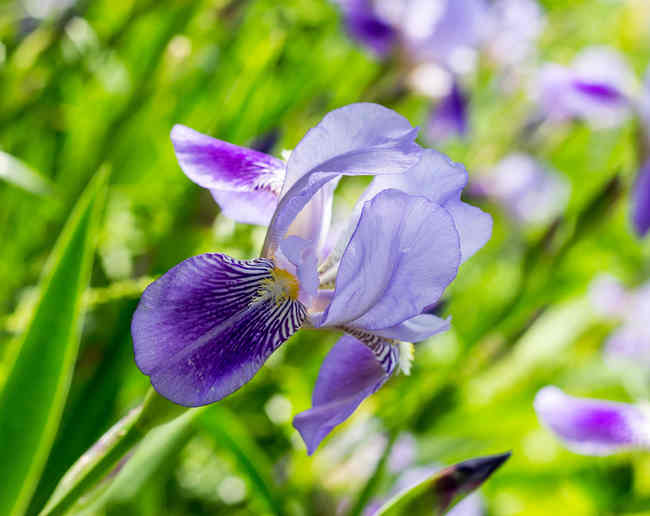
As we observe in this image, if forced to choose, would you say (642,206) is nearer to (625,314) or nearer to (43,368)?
(625,314)

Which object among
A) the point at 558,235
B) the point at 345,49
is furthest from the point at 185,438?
the point at 345,49

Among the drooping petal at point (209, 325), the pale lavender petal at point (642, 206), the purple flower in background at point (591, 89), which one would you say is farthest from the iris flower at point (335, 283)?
the purple flower in background at point (591, 89)

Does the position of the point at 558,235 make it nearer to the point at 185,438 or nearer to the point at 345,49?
the point at 185,438


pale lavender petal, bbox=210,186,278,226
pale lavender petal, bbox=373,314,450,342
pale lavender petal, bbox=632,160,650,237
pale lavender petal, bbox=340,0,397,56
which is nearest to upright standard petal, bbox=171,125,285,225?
pale lavender petal, bbox=210,186,278,226

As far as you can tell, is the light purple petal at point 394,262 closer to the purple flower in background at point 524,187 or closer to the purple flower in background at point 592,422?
the purple flower in background at point 592,422

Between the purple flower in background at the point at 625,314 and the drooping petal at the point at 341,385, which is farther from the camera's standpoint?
the purple flower in background at the point at 625,314

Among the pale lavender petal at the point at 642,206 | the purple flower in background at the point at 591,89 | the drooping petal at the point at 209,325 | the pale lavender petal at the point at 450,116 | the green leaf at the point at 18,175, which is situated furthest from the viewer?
the pale lavender petal at the point at 450,116

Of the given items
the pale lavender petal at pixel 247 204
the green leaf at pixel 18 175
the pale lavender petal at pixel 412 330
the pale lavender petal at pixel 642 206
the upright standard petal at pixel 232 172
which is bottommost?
the pale lavender petal at pixel 642 206
